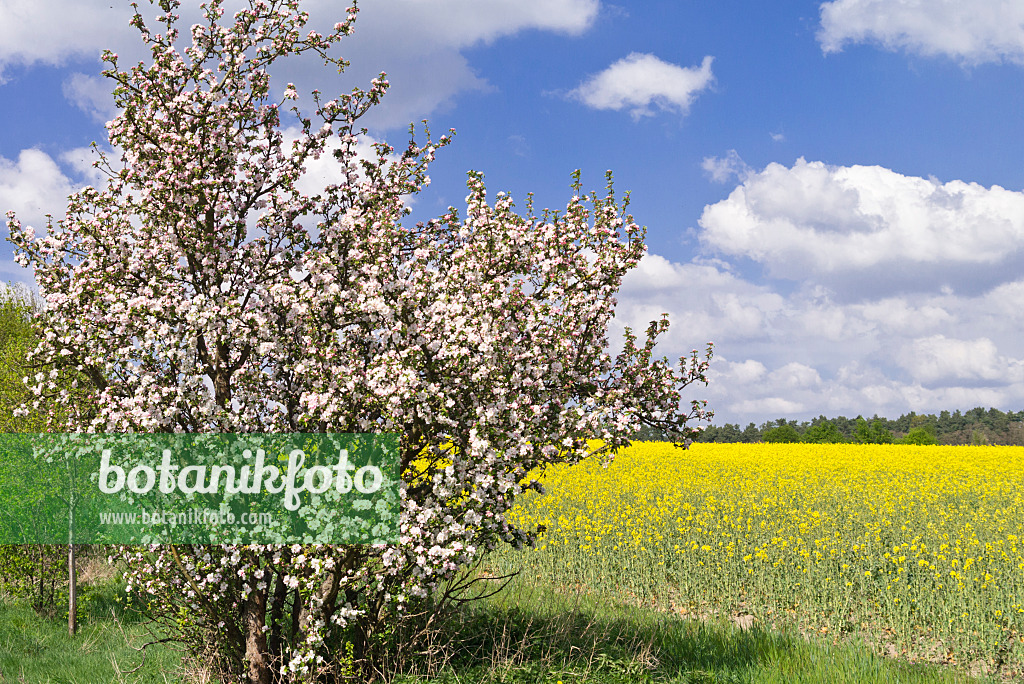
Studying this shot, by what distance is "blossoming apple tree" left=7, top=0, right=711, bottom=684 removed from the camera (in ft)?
20.3

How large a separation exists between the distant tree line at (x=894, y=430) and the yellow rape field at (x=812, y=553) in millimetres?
6516

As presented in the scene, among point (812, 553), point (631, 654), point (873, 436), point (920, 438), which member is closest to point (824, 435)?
point (873, 436)

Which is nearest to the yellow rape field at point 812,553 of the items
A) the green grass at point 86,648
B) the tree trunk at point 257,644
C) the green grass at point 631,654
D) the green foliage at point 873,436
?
the green grass at point 631,654

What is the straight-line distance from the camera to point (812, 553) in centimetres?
1309

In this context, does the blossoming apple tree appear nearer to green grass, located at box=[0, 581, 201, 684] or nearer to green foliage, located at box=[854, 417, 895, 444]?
green grass, located at box=[0, 581, 201, 684]

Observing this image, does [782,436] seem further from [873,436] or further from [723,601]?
[723,601]

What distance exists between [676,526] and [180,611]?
10617 millimetres

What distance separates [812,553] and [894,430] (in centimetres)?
8455

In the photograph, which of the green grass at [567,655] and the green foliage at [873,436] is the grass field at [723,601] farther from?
the green foliage at [873,436]

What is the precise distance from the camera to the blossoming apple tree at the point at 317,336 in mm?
6191

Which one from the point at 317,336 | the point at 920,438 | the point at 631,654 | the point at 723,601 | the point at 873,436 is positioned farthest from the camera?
the point at 873,436

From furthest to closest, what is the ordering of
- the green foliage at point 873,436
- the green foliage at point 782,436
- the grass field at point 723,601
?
the green foliage at point 873,436 < the green foliage at point 782,436 < the grass field at point 723,601

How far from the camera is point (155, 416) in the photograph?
6281 mm

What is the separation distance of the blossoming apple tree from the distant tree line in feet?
64.1
